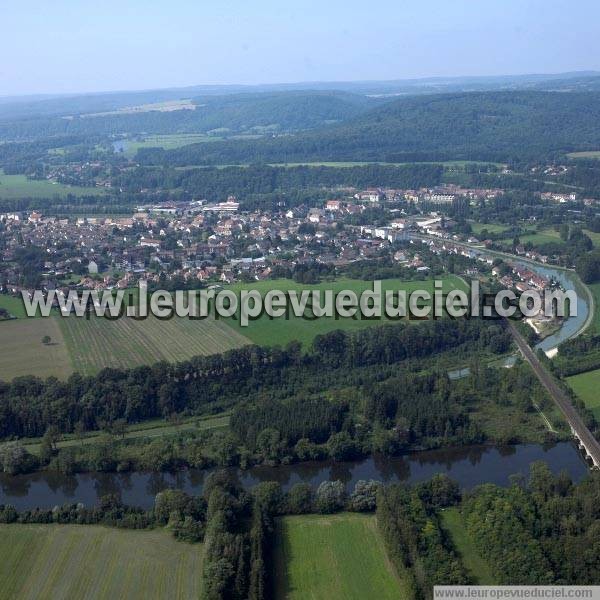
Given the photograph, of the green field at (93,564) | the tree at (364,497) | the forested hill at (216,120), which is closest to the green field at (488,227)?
the tree at (364,497)

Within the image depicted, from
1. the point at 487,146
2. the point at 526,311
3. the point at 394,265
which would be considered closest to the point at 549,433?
the point at 526,311

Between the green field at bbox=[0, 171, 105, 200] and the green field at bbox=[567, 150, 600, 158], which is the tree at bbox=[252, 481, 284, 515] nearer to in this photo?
the green field at bbox=[0, 171, 105, 200]


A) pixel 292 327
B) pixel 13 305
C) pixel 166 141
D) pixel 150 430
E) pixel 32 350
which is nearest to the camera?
pixel 150 430

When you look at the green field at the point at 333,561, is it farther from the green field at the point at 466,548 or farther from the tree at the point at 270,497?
the green field at the point at 466,548

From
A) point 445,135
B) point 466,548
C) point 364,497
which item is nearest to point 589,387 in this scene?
point 364,497

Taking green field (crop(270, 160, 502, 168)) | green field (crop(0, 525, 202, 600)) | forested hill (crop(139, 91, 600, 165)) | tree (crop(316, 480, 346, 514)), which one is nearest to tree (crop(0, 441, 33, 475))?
green field (crop(0, 525, 202, 600))

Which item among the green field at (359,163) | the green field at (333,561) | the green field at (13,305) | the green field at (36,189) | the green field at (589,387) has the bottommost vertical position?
the green field at (36,189)

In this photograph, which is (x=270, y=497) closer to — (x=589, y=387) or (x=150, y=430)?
(x=150, y=430)
